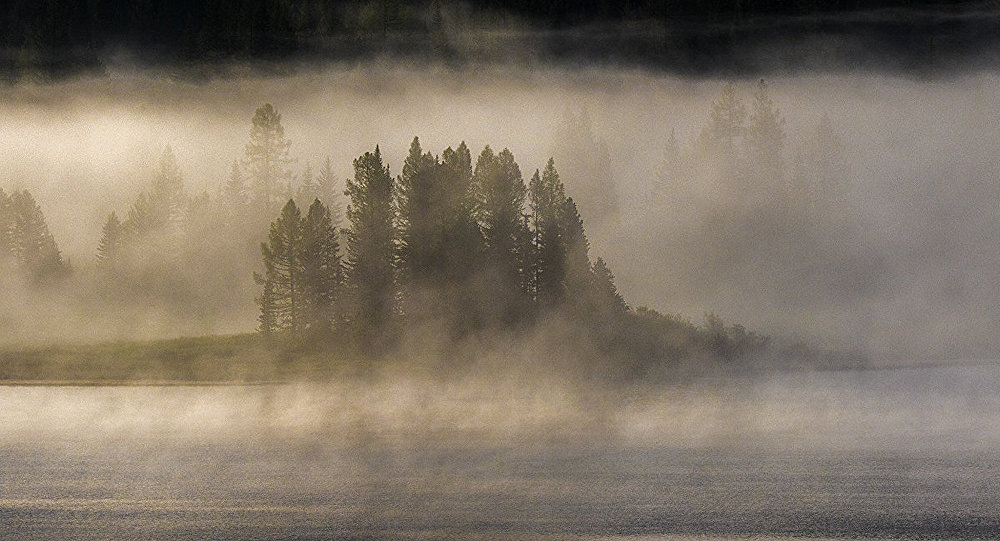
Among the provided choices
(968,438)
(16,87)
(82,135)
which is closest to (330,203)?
(16,87)

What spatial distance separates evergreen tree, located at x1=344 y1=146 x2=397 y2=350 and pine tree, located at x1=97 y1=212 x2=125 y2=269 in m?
42.8

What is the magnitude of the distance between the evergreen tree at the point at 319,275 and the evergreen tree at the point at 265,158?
34.2 metres

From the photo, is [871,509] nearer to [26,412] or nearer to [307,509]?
[307,509]

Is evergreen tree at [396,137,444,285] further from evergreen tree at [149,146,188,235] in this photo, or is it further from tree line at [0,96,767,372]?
evergreen tree at [149,146,188,235]

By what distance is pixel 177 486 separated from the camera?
25.1 m

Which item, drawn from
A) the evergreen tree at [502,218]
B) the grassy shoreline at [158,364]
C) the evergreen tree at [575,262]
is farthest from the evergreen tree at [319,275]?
the evergreen tree at [575,262]

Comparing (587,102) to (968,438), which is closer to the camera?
(968,438)

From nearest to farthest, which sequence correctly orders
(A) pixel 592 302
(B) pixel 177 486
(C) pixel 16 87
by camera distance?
(B) pixel 177 486, (A) pixel 592 302, (C) pixel 16 87

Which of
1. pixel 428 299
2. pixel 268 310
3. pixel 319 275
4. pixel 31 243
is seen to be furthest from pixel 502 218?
pixel 31 243

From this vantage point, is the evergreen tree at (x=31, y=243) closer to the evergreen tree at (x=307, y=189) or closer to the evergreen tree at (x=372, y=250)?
the evergreen tree at (x=307, y=189)

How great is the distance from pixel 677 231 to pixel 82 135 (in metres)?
95.6

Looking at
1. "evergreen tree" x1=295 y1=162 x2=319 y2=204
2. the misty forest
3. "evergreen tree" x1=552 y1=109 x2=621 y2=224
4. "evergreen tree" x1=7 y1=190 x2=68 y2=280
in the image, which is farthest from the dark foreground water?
"evergreen tree" x1=552 y1=109 x2=621 y2=224

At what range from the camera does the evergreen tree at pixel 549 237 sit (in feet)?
273

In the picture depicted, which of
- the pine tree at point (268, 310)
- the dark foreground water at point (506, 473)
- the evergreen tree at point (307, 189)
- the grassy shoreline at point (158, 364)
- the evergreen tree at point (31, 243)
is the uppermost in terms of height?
the evergreen tree at point (307, 189)
